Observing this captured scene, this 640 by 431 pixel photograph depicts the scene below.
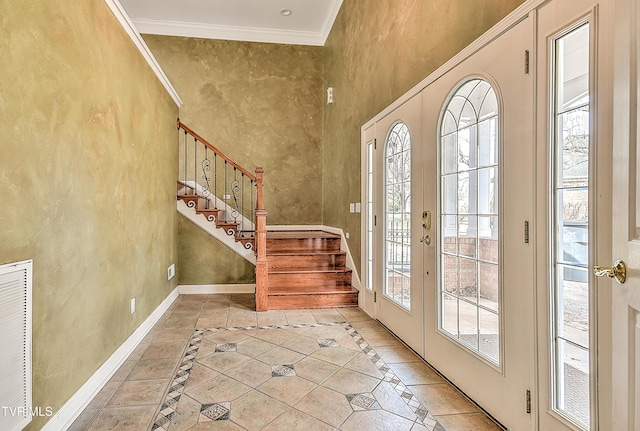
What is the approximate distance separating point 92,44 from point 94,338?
1.95m

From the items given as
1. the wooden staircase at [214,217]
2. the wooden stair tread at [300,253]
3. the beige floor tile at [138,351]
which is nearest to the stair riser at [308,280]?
the wooden stair tread at [300,253]

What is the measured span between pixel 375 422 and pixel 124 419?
56.1 inches

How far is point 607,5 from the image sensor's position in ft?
4.30

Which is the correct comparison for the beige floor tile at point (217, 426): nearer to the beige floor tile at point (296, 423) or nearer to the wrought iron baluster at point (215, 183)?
the beige floor tile at point (296, 423)

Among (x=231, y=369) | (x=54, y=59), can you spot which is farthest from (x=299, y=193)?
(x=54, y=59)

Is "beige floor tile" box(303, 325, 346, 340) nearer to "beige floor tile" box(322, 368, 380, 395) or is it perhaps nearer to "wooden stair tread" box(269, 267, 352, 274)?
"beige floor tile" box(322, 368, 380, 395)

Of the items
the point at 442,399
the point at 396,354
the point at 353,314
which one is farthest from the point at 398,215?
the point at 442,399

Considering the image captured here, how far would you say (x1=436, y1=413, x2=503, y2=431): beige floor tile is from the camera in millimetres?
1908

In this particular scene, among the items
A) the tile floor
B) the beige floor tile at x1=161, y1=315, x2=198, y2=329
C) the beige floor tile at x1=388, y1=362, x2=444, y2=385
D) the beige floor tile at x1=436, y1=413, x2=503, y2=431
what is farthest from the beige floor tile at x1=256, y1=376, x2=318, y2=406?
the beige floor tile at x1=161, y1=315, x2=198, y2=329

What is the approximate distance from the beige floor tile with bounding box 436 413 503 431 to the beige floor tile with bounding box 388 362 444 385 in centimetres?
40

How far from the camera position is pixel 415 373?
256 centimetres

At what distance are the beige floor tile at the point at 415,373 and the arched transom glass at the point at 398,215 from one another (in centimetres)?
50

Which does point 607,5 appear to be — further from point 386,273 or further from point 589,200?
point 386,273

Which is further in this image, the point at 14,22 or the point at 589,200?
the point at 14,22
